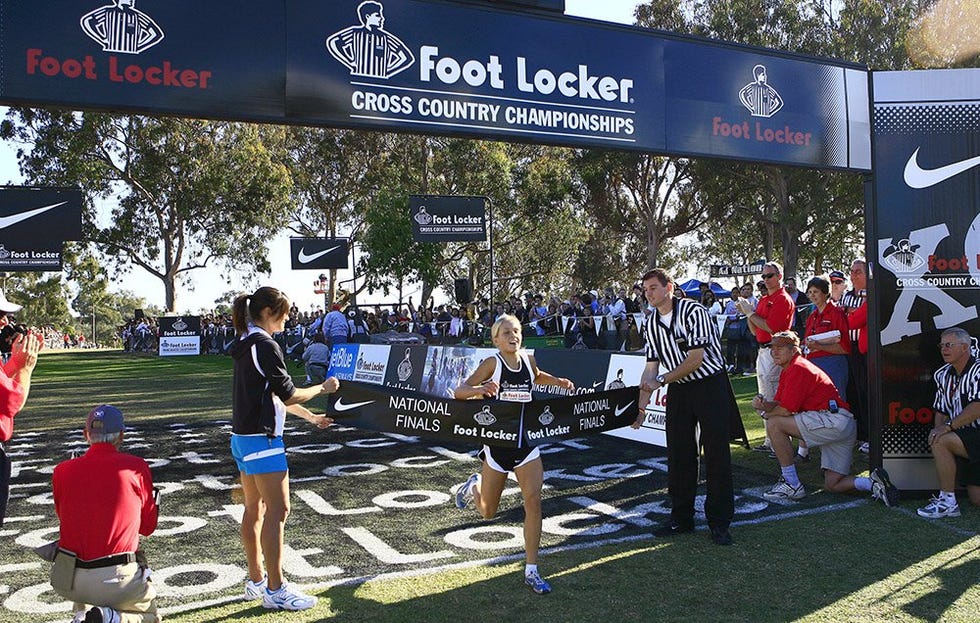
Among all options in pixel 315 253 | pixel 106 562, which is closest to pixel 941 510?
pixel 106 562

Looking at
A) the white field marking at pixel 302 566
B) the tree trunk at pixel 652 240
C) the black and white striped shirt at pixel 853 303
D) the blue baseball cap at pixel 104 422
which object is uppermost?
the tree trunk at pixel 652 240

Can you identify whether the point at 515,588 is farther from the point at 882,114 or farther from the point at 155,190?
the point at 155,190

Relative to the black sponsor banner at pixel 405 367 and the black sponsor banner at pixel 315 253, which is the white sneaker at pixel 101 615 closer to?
the black sponsor banner at pixel 405 367

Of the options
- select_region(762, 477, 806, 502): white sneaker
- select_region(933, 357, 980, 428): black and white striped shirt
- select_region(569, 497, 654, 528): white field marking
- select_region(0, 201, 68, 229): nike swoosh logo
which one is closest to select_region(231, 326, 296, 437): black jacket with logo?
select_region(569, 497, 654, 528): white field marking

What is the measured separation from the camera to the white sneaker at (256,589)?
4617 mm

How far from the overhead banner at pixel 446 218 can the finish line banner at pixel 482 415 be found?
17.2m

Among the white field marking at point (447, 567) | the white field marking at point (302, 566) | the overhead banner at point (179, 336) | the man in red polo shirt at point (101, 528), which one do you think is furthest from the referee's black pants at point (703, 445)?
the overhead banner at point (179, 336)

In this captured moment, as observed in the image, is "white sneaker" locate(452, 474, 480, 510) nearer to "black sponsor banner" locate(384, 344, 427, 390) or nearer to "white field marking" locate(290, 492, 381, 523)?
"white field marking" locate(290, 492, 381, 523)

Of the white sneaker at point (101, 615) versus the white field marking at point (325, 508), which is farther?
the white field marking at point (325, 508)

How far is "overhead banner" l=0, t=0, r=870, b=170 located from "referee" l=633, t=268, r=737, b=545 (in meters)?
1.83

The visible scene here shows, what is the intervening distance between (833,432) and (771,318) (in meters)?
1.73

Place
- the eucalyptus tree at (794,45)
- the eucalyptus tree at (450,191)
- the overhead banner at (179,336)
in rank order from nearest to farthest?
1. the eucalyptus tree at (794,45)
2. the eucalyptus tree at (450,191)
3. the overhead banner at (179,336)

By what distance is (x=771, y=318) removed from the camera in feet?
28.1

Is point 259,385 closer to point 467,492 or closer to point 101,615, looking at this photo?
point 101,615
